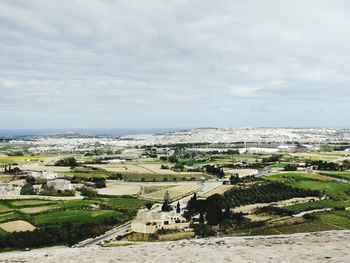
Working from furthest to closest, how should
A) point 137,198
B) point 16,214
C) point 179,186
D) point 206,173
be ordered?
point 206,173, point 179,186, point 137,198, point 16,214

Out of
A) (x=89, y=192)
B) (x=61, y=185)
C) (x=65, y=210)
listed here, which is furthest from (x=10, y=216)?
(x=61, y=185)

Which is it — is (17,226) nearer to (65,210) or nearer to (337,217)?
(65,210)

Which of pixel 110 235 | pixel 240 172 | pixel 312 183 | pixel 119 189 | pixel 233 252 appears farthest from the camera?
pixel 240 172

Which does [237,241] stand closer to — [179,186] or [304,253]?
[304,253]

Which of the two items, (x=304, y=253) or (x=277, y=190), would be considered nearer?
(x=304, y=253)

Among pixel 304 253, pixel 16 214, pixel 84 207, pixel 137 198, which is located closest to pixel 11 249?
pixel 16 214

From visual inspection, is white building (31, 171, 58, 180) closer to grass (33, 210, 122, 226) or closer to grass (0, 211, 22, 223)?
grass (0, 211, 22, 223)

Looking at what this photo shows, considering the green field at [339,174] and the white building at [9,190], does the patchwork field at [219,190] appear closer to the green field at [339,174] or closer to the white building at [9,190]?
the green field at [339,174]

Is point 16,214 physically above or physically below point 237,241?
below
